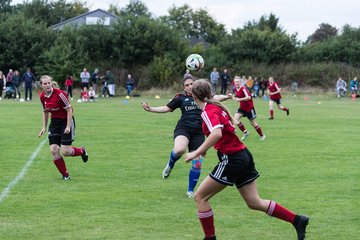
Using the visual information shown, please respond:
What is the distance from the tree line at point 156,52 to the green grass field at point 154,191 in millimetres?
32123

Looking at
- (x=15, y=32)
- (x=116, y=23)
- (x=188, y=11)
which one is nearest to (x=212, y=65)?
(x=116, y=23)

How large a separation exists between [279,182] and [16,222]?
15.3ft

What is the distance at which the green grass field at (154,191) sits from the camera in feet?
24.2

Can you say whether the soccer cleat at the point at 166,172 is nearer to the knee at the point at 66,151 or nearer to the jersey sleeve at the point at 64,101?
the knee at the point at 66,151

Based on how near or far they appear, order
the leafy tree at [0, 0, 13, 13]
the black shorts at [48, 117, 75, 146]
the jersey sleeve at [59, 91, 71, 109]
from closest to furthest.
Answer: the jersey sleeve at [59, 91, 71, 109] → the black shorts at [48, 117, 75, 146] → the leafy tree at [0, 0, 13, 13]

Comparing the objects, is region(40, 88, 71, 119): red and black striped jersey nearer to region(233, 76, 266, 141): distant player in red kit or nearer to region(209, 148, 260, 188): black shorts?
region(209, 148, 260, 188): black shorts

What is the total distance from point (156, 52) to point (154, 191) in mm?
42506

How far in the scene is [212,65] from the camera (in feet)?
173

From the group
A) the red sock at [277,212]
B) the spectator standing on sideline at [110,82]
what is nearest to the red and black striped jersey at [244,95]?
the red sock at [277,212]

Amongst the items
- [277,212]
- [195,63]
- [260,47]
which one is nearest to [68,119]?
[195,63]

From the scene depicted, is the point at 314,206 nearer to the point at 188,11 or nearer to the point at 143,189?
the point at 143,189

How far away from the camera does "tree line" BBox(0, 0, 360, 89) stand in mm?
A: 49406

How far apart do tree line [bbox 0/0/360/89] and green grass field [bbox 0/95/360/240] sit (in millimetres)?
32123

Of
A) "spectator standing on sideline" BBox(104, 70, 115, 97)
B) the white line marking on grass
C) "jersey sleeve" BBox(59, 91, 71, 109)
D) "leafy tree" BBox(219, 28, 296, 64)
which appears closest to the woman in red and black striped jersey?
the white line marking on grass
